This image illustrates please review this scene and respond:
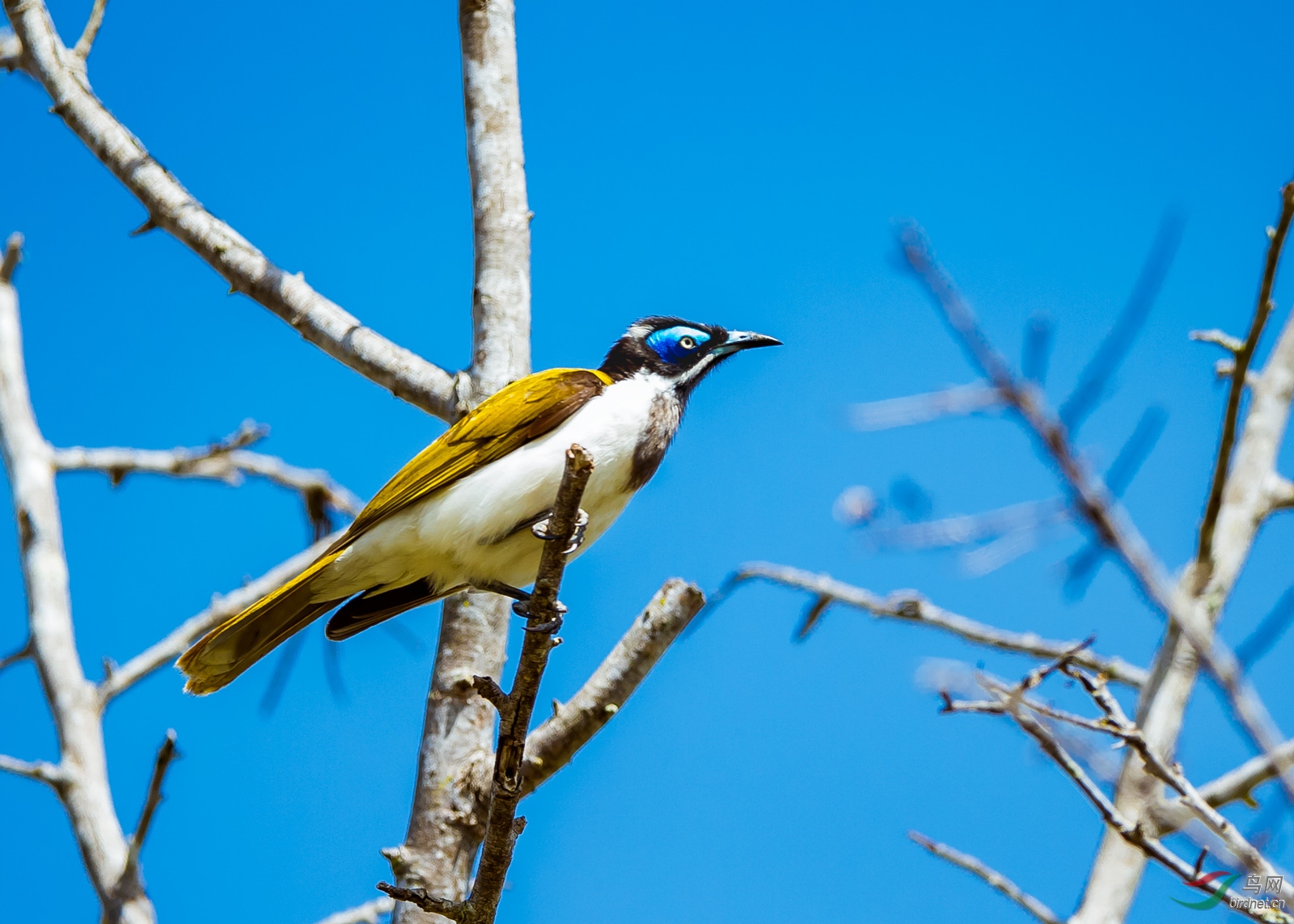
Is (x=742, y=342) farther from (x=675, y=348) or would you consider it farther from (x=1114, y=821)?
(x=1114, y=821)

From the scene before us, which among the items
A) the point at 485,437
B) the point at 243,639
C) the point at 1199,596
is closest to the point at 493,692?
the point at 485,437

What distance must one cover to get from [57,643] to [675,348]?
3.51 meters

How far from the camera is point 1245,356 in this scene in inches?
96.3

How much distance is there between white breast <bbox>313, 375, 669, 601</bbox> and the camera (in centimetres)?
431

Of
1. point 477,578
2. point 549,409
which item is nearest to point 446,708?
point 477,578

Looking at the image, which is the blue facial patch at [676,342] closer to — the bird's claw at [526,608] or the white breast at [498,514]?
the white breast at [498,514]

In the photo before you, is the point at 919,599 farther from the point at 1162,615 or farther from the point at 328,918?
the point at 1162,615

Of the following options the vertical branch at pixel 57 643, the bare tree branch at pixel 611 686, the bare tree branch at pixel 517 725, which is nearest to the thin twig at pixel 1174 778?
the bare tree branch at pixel 517 725

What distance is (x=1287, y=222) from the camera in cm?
198

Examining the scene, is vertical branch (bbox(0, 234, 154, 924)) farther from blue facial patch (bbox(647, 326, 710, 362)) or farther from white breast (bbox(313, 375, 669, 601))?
blue facial patch (bbox(647, 326, 710, 362))

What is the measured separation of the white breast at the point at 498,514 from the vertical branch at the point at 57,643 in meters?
1.73

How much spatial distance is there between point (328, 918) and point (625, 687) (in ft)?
5.77

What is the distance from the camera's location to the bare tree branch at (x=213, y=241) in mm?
5098

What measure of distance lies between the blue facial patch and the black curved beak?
0.27ft
